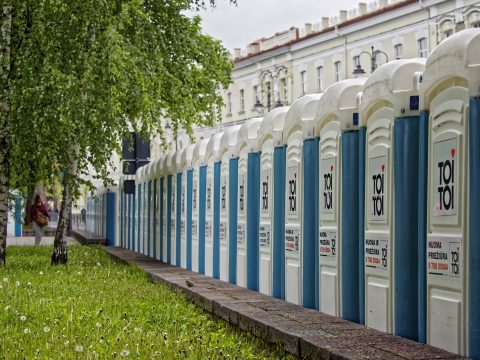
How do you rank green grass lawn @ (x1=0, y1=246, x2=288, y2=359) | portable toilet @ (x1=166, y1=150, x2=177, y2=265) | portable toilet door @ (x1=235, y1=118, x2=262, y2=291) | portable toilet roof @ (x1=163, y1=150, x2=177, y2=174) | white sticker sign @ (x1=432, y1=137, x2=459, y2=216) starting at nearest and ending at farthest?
white sticker sign @ (x1=432, y1=137, x2=459, y2=216) < green grass lawn @ (x1=0, y1=246, x2=288, y2=359) < portable toilet door @ (x1=235, y1=118, x2=262, y2=291) < portable toilet @ (x1=166, y1=150, x2=177, y2=265) < portable toilet roof @ (x1=163, y1=150, x2=177, y2=174)

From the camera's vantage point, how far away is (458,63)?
8.15 metres

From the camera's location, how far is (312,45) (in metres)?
64.1

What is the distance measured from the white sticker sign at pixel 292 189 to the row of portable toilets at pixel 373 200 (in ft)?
0.04

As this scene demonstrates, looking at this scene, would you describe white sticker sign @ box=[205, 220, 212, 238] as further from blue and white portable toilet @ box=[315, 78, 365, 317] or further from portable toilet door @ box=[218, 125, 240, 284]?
blue and white portable toilet @ box=[315, 78, 365, 317]

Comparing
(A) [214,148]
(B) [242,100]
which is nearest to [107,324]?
(A) [214,148]

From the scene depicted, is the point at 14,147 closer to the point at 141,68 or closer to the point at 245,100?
the point at 141,68

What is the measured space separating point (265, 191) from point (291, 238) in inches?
55.2

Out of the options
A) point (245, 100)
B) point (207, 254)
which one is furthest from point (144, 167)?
point (245, 100)

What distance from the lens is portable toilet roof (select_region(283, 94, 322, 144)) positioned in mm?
12039

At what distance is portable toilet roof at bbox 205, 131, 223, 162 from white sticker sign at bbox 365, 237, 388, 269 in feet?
24.0

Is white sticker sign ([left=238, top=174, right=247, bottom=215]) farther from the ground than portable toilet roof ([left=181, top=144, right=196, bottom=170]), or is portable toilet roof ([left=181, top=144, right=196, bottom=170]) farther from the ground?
portable toilet roof ([left=181, top=144, right=196, bottom=170])

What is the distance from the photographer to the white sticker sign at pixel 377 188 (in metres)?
9.58

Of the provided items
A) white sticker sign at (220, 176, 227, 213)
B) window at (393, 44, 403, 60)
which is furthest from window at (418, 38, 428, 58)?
white sticker sign at (220, 176, 227, 213)

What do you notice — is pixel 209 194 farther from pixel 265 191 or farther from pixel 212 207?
pixel 265 191
